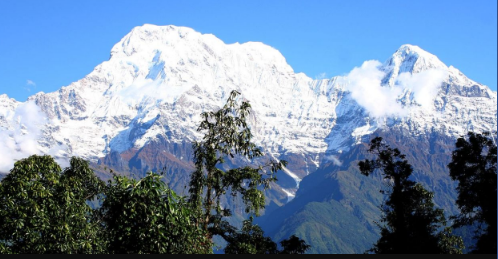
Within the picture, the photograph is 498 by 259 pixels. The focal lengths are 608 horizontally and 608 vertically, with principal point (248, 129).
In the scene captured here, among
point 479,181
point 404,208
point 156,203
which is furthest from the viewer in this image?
point 404,208

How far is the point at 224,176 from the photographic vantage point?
35188 mm

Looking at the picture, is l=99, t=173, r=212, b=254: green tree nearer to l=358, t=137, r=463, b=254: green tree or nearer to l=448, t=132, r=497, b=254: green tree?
l=448, t=132, r=497, b=254: green tree

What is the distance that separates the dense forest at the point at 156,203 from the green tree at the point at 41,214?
1.7 inches

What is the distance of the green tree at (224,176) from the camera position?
34.9 metres

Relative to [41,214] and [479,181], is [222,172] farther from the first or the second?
[479,181]

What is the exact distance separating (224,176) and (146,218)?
1142 cm

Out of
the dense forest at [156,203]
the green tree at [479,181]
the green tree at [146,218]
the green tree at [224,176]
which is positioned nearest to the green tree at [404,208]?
the dense forest at [156,203]

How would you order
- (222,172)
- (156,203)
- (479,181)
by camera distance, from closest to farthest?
1. (156,203)
2. (222,172)
3. (479,181)

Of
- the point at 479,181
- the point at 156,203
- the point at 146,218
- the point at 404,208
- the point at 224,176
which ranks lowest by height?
the point at 146,218

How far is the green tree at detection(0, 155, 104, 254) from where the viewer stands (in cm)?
2578

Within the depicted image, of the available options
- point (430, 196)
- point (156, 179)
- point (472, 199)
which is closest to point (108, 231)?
point (156, 179)

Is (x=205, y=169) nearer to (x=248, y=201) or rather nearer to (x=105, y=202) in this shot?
(x=248, y=201)

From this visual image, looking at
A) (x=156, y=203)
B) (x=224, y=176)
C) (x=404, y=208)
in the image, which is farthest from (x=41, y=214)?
(x=404, y=208)

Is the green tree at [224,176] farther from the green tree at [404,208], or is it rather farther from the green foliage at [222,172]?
the green tree at [404,208]
